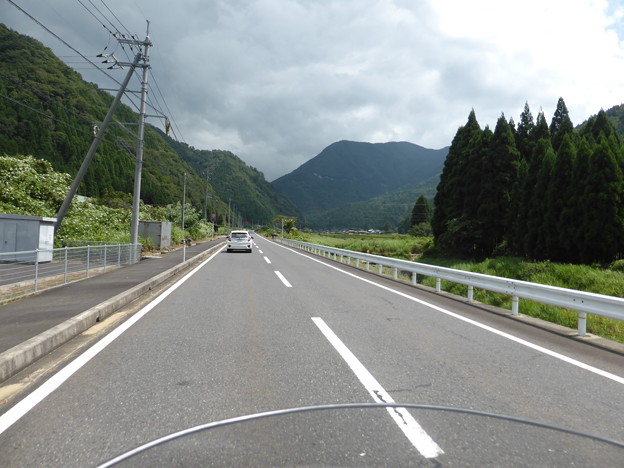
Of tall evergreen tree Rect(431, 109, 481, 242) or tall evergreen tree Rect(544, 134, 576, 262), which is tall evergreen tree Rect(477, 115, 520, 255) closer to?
tall evergreen tree Rect(431, 109, 481, 242)

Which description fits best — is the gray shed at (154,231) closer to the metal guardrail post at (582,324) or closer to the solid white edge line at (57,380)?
the solid white edge line at (57,380)

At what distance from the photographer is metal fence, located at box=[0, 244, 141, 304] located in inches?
292

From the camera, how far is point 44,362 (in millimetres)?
4051

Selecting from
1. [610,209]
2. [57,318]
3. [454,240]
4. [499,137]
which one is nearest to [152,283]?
[57,318]

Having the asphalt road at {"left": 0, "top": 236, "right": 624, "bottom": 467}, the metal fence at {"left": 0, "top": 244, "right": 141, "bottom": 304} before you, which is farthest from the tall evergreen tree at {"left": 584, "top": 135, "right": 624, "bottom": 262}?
the metal fence at {"left": 0, "top": 244, "right": 141, "bottom": 304}

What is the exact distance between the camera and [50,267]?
8.93m

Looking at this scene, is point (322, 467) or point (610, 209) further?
point (610, 209)

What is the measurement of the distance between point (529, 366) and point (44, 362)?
5.28 m

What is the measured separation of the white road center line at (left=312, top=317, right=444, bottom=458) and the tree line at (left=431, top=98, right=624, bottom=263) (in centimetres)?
2207

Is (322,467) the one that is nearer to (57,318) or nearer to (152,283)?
(57,318)

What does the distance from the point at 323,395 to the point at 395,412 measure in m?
0.64

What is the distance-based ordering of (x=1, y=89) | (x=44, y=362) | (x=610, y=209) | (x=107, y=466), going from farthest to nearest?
(x=1, y=89)
(x=610, y=209)
(x=44, y=362)
(x=107, y=466)

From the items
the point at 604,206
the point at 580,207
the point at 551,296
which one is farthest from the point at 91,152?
the point at 604,206

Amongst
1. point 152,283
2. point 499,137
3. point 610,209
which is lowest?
point 152,283
